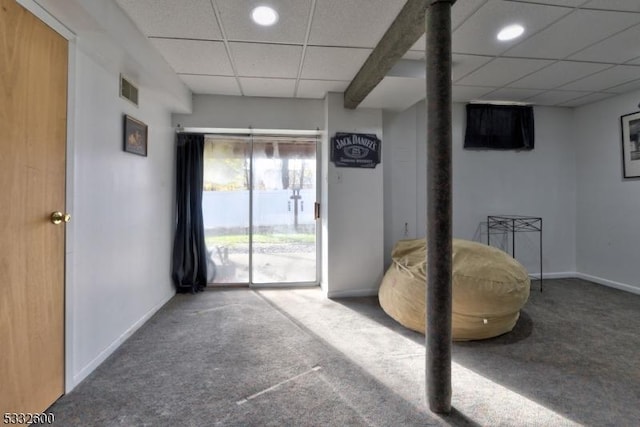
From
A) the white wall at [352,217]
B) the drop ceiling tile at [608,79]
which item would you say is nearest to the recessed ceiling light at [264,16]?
the white wall at [352,217]

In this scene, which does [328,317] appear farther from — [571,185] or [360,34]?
[571,185]

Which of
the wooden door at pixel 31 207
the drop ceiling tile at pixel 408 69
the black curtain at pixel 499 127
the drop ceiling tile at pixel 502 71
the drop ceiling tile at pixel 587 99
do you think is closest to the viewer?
the wooden door at pixel 31 207

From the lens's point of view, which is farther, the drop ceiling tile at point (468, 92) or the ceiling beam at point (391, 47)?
the drop ceiling tile at point (468, 92)

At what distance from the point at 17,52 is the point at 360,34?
2135 mm

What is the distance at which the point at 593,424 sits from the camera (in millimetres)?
1604

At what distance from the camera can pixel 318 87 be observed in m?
3.56

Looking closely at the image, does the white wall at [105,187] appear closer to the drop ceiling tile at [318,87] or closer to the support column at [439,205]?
the drop ceiling tile at [318,87]

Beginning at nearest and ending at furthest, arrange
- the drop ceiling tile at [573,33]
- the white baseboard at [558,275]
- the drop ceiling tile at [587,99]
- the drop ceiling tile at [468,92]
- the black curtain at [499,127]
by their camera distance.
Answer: the drop ceiling tile at [573,33] → the drop ceiling tile at [468,92] → the drop ceiling tile at [587,99] → the black curtain at [499,127] → the white baseboard at [558,275]

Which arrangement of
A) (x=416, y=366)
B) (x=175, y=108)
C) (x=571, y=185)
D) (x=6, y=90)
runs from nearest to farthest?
(x=6, y=90)
(x=416, y=366)
(x=175, y=108)
(x=571, y=185)

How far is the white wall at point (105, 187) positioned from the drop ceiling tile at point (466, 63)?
2.79 meters

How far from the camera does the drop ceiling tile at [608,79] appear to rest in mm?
3201

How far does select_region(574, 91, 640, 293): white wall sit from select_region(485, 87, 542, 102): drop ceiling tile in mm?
1132

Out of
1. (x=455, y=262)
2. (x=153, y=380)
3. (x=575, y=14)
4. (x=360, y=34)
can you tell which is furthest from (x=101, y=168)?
(x=575, y=14)

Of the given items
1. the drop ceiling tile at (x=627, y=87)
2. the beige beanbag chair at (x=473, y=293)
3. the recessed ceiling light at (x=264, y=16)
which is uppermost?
the drop ceiling tile at (x=627, y=87)
